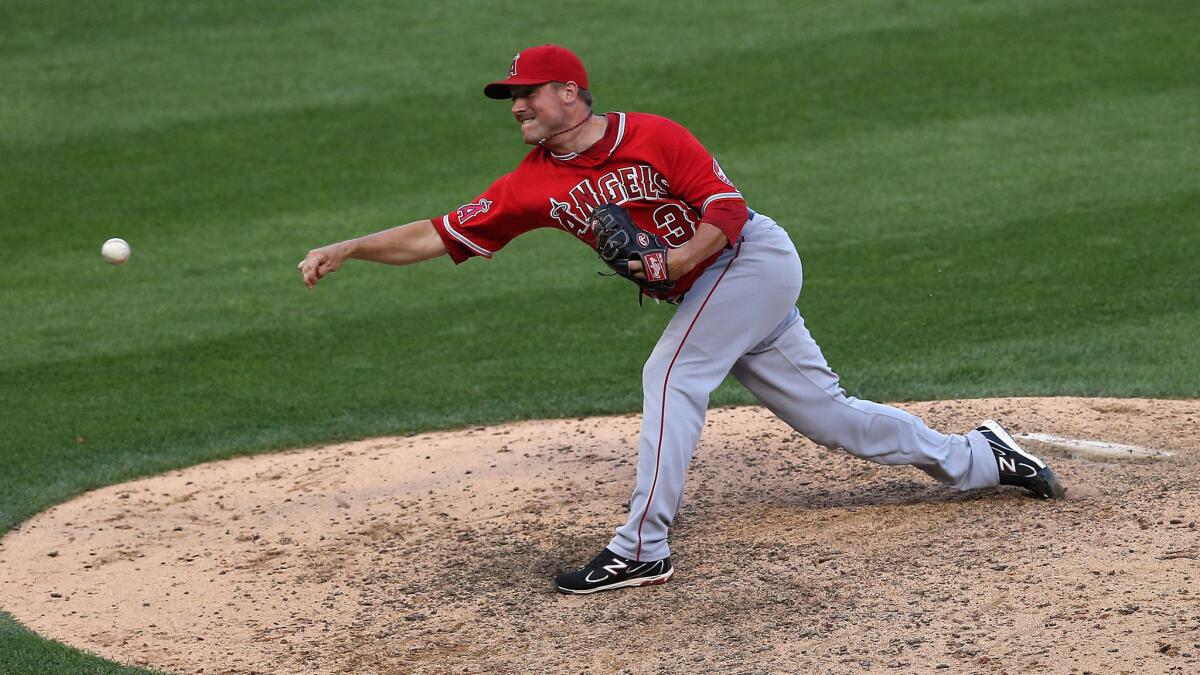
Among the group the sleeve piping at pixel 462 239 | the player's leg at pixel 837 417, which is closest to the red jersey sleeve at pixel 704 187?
the player's leg at pixel 837 417

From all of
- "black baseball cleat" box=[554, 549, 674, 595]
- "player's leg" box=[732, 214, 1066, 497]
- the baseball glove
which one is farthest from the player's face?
"black baseball cleat" box=[554, 549, 674, 595]

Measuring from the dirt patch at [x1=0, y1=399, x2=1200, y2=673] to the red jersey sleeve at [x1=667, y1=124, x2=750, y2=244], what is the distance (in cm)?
112

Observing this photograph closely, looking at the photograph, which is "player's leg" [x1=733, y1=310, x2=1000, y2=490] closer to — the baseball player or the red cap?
the baseball player

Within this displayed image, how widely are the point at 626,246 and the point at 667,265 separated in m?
0.14

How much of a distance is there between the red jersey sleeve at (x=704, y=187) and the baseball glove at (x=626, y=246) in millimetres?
187

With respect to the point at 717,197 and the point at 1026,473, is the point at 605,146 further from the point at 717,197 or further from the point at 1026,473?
the point at 1026,473

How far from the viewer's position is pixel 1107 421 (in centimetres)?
611

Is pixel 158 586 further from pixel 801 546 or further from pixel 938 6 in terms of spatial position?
pixel 938 6

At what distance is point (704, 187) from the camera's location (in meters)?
4.67

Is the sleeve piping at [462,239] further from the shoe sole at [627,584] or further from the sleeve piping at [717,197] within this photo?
the shoe sole at [627,584]

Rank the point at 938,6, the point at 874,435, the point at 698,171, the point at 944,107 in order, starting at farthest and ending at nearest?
the point at 938,6 < the point at 944,107 < the point at 874,435 < the point at 698,171

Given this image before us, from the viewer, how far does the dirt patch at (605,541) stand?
164 inches

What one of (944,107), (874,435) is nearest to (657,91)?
(944,107)

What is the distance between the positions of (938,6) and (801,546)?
10.3m
